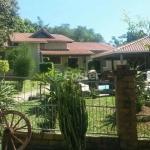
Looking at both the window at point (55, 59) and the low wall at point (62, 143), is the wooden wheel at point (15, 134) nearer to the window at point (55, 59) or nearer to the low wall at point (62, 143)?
the low wall at point (62, 143)

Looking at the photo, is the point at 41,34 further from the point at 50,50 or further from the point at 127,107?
the point at 127,107

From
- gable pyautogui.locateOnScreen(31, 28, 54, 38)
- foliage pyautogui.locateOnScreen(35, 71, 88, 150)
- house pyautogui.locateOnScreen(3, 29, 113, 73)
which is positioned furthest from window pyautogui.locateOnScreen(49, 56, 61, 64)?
foliage pyautogui.locateOnScreen(35, 71, 88, 150)

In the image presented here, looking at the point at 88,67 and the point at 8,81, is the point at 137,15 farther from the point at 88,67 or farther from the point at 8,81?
the point at 88,67

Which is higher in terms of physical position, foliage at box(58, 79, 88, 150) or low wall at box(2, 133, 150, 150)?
foliage at box(58, 79, 88, 150)

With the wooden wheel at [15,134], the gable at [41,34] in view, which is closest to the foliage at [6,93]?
the wooden wheel at [15,134]

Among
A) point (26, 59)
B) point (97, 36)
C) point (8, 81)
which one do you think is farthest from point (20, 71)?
point (97, 36)

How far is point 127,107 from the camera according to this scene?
4.68 metres

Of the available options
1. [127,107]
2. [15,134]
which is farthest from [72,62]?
[127,107]

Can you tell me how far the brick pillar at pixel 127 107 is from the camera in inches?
184

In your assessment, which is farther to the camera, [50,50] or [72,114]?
[50,50]

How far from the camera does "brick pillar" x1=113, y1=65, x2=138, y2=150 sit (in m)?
4.68

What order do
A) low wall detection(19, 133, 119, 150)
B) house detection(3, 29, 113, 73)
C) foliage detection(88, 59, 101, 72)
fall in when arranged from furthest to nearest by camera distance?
foliage detection(88, 59, 101, 72)
house detection(3, 29, 113, 73)
low wall detection(19, 133, 119, 150)

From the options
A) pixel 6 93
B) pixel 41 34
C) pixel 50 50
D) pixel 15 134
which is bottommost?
pixel 15 134

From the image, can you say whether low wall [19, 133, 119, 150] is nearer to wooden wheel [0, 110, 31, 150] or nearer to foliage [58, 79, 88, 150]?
wooden wheel [0, 110, 31, 150]
